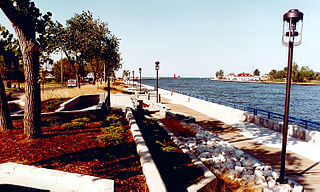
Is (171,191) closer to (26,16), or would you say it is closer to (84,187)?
(84,187)

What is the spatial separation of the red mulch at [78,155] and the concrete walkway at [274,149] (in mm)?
5351

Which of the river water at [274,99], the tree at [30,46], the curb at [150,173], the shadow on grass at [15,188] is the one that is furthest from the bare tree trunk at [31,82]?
the river water at [274,99]

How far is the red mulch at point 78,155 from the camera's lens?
422cm

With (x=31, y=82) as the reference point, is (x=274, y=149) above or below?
below

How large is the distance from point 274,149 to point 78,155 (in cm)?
826

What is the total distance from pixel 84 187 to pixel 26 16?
4.93 m

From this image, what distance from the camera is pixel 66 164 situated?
14.6 ft

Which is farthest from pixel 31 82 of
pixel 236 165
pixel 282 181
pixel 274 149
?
pixel 274 149

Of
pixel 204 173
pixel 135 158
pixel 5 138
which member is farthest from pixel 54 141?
pixel 204 173

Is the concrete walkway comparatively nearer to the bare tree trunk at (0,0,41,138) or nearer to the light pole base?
the light pole base

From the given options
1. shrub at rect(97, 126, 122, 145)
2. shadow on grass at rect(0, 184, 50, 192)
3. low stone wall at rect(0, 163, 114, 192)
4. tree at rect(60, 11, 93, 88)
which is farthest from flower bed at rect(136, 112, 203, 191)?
tree at rect(60, 11, 93, 88)

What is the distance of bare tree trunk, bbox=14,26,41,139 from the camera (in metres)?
5.41

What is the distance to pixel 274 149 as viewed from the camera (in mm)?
8578

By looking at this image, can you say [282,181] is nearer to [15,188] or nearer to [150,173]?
[150,173]
